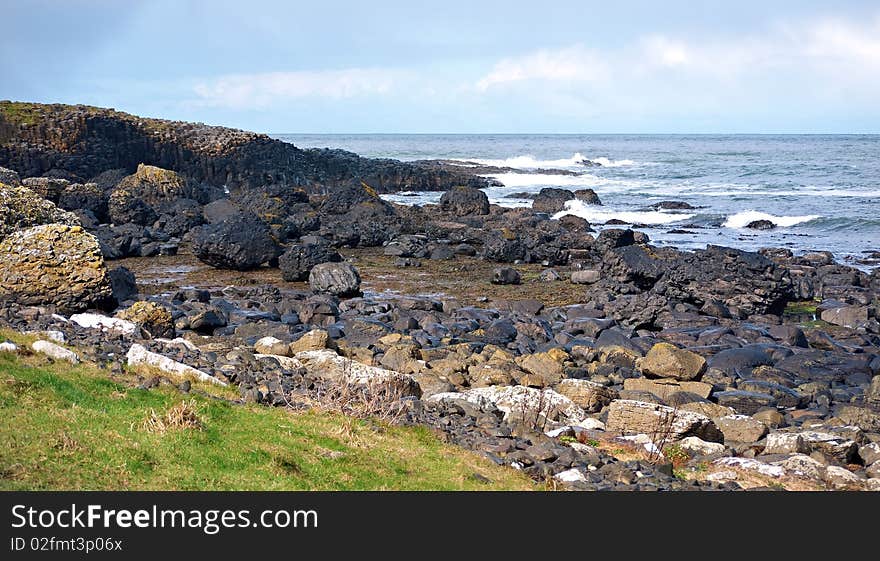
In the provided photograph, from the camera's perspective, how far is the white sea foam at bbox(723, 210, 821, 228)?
43.6 m

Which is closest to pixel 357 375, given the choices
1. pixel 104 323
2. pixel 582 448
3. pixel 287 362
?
pixel 287 362

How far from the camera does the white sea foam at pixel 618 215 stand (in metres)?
45.8

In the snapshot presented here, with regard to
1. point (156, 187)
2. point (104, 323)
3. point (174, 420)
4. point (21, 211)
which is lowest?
point (104, 323)

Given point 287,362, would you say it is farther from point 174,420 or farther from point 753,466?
point 753,466

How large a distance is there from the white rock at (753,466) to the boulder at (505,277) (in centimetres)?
1538

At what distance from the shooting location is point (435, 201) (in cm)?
5488

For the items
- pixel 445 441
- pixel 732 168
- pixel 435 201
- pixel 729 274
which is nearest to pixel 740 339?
pixel 729 274

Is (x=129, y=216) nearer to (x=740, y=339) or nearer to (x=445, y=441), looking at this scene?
(x=740, y=339)

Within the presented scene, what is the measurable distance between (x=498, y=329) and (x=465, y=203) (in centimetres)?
2620

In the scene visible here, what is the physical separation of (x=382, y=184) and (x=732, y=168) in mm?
38535

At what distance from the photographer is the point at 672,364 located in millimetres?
16156

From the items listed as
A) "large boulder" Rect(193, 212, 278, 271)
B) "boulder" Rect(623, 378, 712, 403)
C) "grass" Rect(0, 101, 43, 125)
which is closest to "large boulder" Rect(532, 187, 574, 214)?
"large boulder" Rect(193, 212, 278, 271)

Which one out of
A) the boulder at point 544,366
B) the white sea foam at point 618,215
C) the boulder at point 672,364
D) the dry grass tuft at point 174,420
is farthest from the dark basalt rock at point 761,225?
the dry grass tuft at point 174,420

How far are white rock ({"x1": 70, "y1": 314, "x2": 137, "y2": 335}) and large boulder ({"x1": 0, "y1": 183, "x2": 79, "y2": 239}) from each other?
14.5 feet
